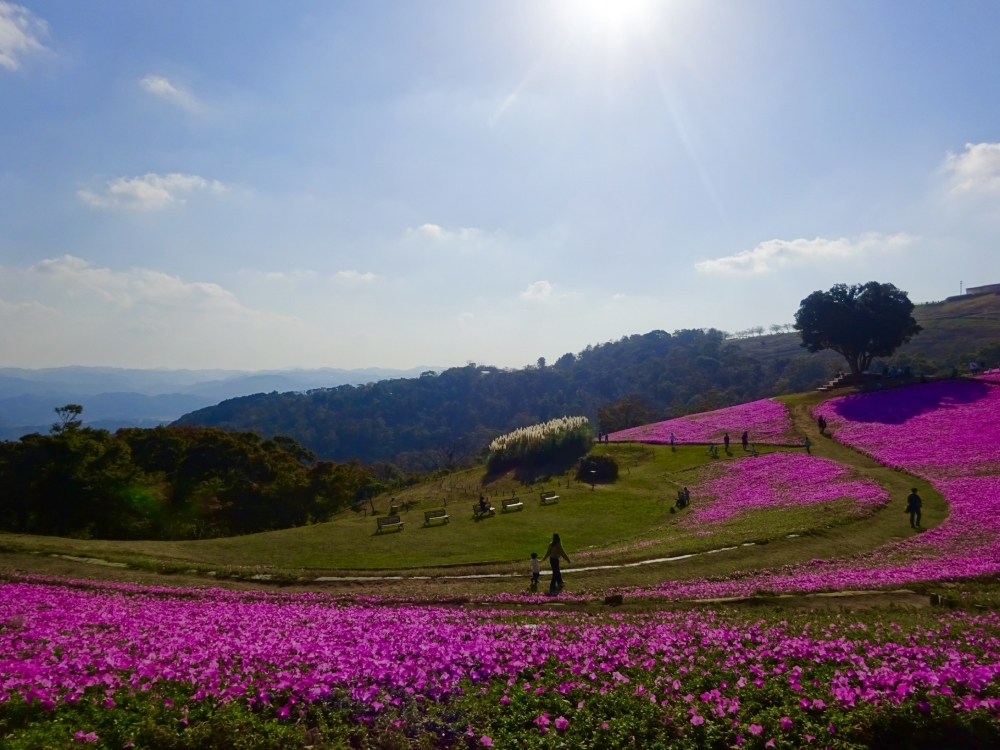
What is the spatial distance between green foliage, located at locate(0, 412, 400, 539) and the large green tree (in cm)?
6434

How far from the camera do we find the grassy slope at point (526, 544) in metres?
23.2

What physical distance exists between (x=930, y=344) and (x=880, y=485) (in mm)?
163692

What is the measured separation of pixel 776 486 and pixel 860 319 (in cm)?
4984

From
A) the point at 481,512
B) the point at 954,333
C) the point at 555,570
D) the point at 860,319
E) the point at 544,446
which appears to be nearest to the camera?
the point at 555,570

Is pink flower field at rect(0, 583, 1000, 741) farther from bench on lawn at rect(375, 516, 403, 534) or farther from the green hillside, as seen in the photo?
the green hillside

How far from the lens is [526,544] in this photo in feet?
96.5

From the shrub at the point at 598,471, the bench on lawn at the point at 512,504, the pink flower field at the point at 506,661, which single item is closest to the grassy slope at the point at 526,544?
the bench on lawn at the point at 512,504

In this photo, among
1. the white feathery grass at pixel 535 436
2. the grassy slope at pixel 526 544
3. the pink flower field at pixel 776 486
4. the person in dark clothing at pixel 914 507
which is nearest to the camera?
the grassy slope at pixel 526 544

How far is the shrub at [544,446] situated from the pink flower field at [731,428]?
9.39 metres

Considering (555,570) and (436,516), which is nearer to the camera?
(555,570)

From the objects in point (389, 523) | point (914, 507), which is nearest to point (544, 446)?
point (389, 523)

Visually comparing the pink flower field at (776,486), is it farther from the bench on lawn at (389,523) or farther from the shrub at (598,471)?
the bench on lawn at (389,523)

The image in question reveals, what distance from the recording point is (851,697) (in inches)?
335

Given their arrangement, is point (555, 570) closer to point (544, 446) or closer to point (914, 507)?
point (914, 507)
